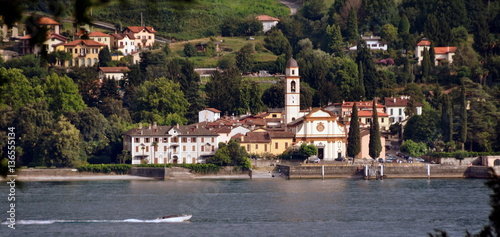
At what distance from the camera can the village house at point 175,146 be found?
2635 inches

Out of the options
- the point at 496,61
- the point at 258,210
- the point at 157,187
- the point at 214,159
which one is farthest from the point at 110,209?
the point at 496,61

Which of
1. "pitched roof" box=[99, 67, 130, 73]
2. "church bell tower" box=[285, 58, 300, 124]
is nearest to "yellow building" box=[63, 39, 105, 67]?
"pitched roof" box=[99, 67, 130, 73]

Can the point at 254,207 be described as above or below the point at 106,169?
below

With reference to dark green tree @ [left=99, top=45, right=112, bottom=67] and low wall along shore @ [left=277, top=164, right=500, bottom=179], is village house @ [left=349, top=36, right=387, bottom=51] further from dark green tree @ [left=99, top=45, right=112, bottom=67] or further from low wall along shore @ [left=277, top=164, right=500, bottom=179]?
low wall along shore @ [left=277, top=164, right=500, bottom=179]

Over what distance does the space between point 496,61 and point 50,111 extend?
35.5 meters

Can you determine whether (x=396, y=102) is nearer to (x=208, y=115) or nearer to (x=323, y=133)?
(x=323, y=133)

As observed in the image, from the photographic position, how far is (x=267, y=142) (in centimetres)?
6706

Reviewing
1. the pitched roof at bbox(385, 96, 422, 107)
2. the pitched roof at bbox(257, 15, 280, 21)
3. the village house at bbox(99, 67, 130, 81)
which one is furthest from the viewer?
the pitched roof at bbox(257, 15, 280, 21)

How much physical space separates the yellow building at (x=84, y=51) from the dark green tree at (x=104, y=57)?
2.24 feet

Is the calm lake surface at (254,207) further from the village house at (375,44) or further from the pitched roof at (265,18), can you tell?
the pitched roof at (265,18)

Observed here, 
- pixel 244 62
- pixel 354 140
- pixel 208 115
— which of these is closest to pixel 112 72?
pixel 244 62

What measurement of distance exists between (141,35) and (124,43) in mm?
1854

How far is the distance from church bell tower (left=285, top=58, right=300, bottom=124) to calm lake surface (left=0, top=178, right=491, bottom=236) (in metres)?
10.1

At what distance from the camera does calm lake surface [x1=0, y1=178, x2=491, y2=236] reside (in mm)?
38656
